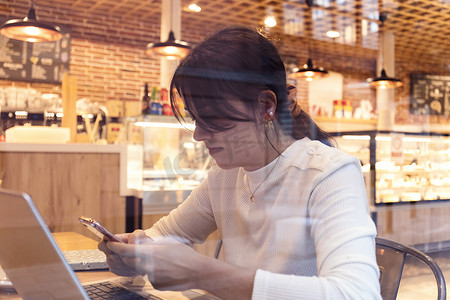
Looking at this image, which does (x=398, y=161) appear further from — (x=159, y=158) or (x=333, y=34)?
(x=333, y=34)

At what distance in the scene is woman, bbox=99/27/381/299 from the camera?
0.60 meters

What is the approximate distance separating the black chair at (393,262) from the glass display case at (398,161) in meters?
2.45

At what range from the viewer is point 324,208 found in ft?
2.30

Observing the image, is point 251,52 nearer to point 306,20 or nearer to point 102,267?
point 102,267

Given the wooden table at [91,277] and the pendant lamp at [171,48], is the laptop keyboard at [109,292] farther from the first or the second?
the pendant lamp at [171,48]

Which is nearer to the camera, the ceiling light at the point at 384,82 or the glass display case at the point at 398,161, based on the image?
the glass display case at the point at 398,161

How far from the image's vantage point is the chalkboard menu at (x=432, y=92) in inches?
151

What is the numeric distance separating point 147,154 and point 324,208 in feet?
6.88

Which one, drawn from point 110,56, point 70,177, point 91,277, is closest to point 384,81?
point 110,56

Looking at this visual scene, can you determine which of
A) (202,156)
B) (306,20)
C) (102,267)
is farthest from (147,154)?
(306,20)

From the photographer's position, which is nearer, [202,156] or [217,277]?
[217,277]

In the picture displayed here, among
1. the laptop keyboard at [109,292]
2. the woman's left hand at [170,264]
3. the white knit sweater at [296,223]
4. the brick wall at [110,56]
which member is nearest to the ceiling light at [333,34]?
the brick wall at [110,56]

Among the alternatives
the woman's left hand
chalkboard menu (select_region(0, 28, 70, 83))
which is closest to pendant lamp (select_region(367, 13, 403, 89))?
chalkboard menu (select_region(0, 28, 70, 83))

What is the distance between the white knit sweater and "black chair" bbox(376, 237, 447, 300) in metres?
0.20
